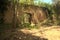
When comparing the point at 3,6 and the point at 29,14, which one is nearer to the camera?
the point at 3,6

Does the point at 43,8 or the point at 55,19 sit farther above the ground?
the point at 43,8

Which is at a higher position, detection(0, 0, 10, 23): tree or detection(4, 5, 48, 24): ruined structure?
detection(0, 0, 10, 23): tree

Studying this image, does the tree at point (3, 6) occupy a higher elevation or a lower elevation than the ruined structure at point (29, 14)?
higher

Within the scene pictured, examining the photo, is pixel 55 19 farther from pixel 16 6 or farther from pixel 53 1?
pixel 16 6

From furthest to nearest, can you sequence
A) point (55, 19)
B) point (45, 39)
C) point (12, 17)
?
1. point (55, 19)
2. point (12, 17)
3. point (45, 39)

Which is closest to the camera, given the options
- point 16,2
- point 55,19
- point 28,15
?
point 16,2

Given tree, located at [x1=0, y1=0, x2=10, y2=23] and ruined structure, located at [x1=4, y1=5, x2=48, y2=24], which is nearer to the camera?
tree, located at [x1=0, y1=0, x2=10, y2=23]

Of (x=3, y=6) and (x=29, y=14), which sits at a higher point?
(x=3, y=6)

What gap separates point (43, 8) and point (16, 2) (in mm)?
7346

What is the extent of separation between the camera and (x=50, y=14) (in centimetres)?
2361

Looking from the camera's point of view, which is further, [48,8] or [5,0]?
[48,8]

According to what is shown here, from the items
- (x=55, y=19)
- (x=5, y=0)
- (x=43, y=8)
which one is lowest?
(x=55, y=19)

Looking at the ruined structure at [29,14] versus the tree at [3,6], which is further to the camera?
the ruined structure at [29,14]

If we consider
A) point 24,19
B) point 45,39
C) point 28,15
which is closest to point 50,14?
point 28,15
